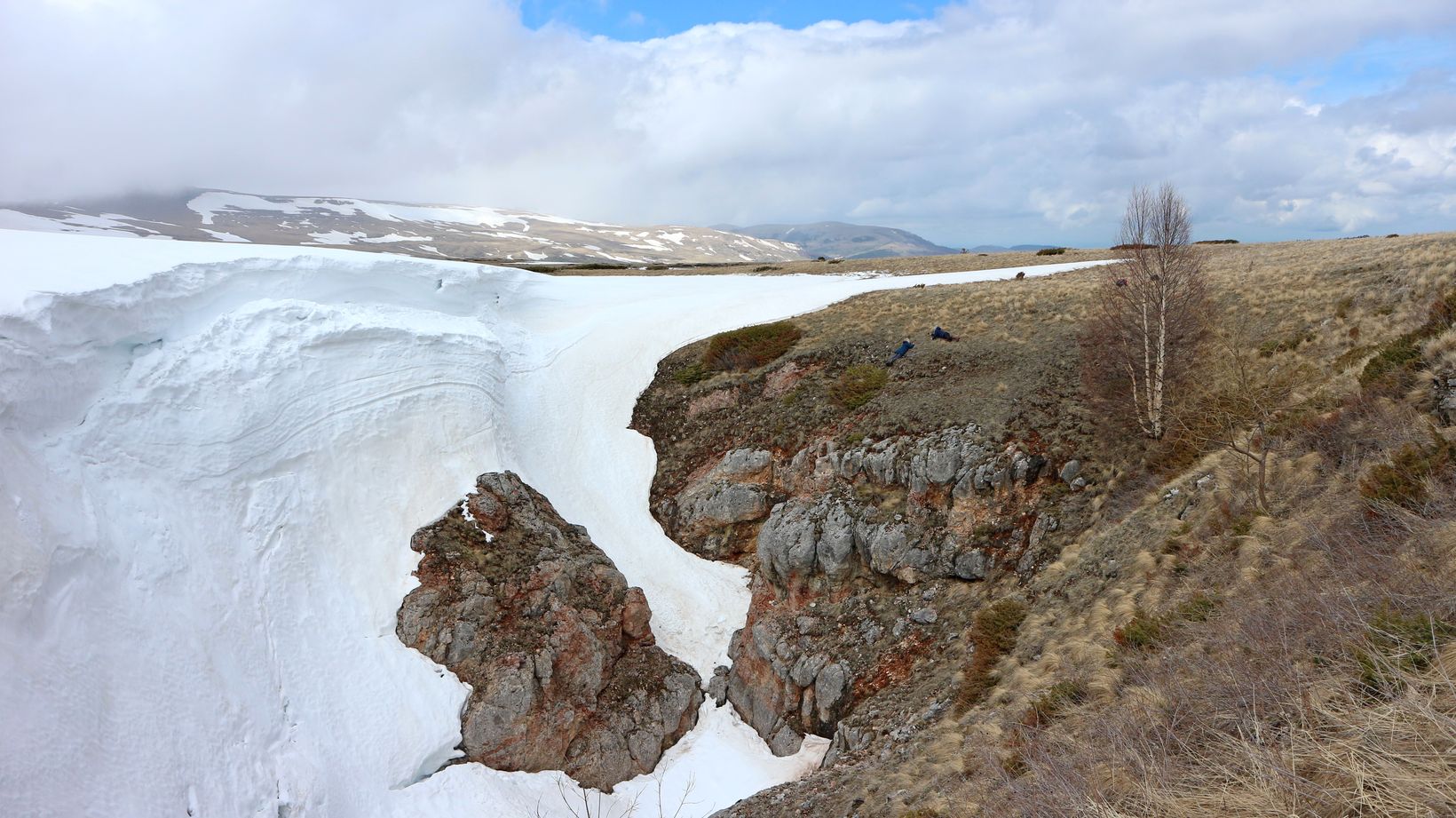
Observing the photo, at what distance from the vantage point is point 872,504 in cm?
1894

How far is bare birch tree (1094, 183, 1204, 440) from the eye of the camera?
17.0 m

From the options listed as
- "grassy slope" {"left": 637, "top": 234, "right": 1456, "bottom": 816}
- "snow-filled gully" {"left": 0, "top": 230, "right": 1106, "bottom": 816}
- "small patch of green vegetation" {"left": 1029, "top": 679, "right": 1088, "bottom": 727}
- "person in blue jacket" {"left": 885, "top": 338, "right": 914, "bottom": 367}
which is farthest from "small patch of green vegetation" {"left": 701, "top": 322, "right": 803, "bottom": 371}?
"small patch of green vegetation" {"left": 1029, "top": 679, "right": 1088, "bottom": 727}

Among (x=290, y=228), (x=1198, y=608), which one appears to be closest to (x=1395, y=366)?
(x=1198, y=608)

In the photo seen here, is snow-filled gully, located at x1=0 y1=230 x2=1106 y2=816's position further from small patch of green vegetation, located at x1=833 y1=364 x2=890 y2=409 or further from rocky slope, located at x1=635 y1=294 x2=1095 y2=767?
→ small patch of green vegetation, located at x1=833 y1=364 x2=890 y2=409

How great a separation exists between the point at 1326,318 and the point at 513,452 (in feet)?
79.0

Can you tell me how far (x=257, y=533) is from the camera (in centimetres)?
1603

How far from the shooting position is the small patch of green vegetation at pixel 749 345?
2603cm

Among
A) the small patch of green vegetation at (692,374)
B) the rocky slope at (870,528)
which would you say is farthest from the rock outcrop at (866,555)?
the small patch of green vegetation at (692,374)

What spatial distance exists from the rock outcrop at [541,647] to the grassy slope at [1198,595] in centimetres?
411

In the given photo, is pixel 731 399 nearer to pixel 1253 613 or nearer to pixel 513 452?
pixel 513 452

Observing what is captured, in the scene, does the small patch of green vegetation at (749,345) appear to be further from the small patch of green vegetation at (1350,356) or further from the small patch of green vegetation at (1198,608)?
the small patch of green vegetation at (1198,608)

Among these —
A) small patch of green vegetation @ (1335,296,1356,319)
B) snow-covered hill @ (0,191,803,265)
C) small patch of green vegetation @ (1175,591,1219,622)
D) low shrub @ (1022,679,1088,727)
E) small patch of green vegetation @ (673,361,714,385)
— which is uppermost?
snow-covered hill @ (0,191,803,265)

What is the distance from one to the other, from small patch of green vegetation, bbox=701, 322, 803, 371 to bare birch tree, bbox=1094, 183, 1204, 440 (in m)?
11.6

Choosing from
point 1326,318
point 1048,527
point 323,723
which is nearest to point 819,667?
point 1048,527
